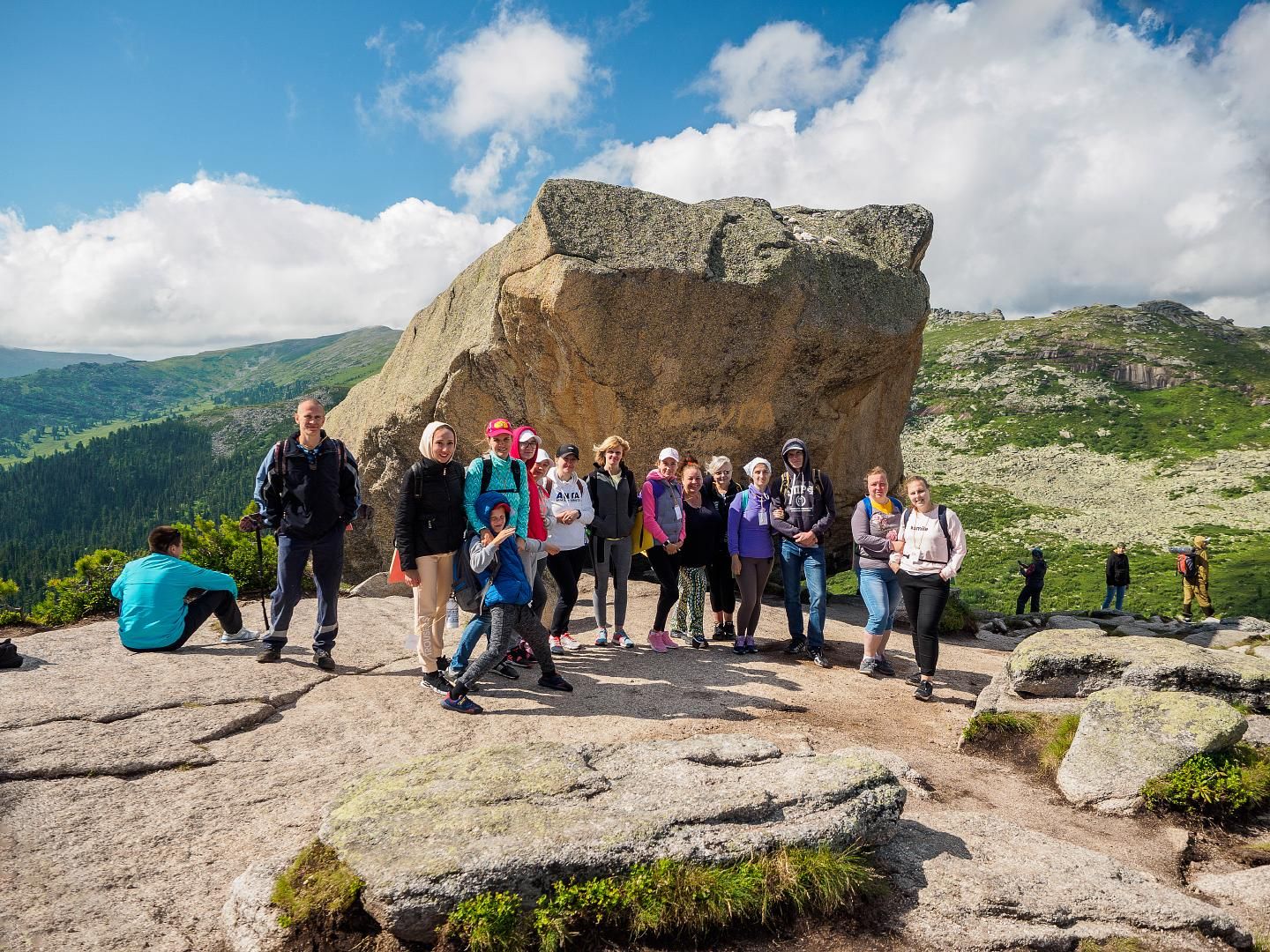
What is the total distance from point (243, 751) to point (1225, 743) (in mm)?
8871

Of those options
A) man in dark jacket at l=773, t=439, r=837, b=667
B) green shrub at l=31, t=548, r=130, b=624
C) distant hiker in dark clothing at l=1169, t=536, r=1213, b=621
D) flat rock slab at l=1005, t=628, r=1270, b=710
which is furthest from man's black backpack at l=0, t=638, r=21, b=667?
distant hiker in dark clothing at l=1169, t=536, r=1213, b=621

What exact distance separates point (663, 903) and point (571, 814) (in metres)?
0.80

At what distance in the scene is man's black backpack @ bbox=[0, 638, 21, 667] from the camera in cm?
862

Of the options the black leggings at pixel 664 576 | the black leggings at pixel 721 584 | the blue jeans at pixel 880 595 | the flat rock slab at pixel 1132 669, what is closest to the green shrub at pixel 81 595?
the black leggings at pixel 664 576

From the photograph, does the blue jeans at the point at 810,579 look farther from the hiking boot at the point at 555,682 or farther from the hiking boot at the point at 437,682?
the hiking boot at the point at 437,682

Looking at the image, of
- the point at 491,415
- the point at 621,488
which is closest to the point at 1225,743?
the point at 621,488

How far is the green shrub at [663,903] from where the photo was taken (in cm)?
400

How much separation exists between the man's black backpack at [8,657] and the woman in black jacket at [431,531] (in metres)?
4.91

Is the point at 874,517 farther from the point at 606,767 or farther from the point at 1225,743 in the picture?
the point at 606,767

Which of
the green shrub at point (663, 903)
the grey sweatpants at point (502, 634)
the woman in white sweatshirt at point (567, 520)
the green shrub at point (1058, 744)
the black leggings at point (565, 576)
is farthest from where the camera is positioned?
the black leggings at point (565, 576)

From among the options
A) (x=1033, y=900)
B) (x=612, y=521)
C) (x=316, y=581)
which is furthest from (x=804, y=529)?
(x=316, y=581)

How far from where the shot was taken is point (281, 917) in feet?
13.4

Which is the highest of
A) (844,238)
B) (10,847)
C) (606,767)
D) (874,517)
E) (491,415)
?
(844,238)

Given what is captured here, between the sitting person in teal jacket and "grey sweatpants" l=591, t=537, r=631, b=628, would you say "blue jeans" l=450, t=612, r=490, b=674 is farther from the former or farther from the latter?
the sitting person in teal jacket
